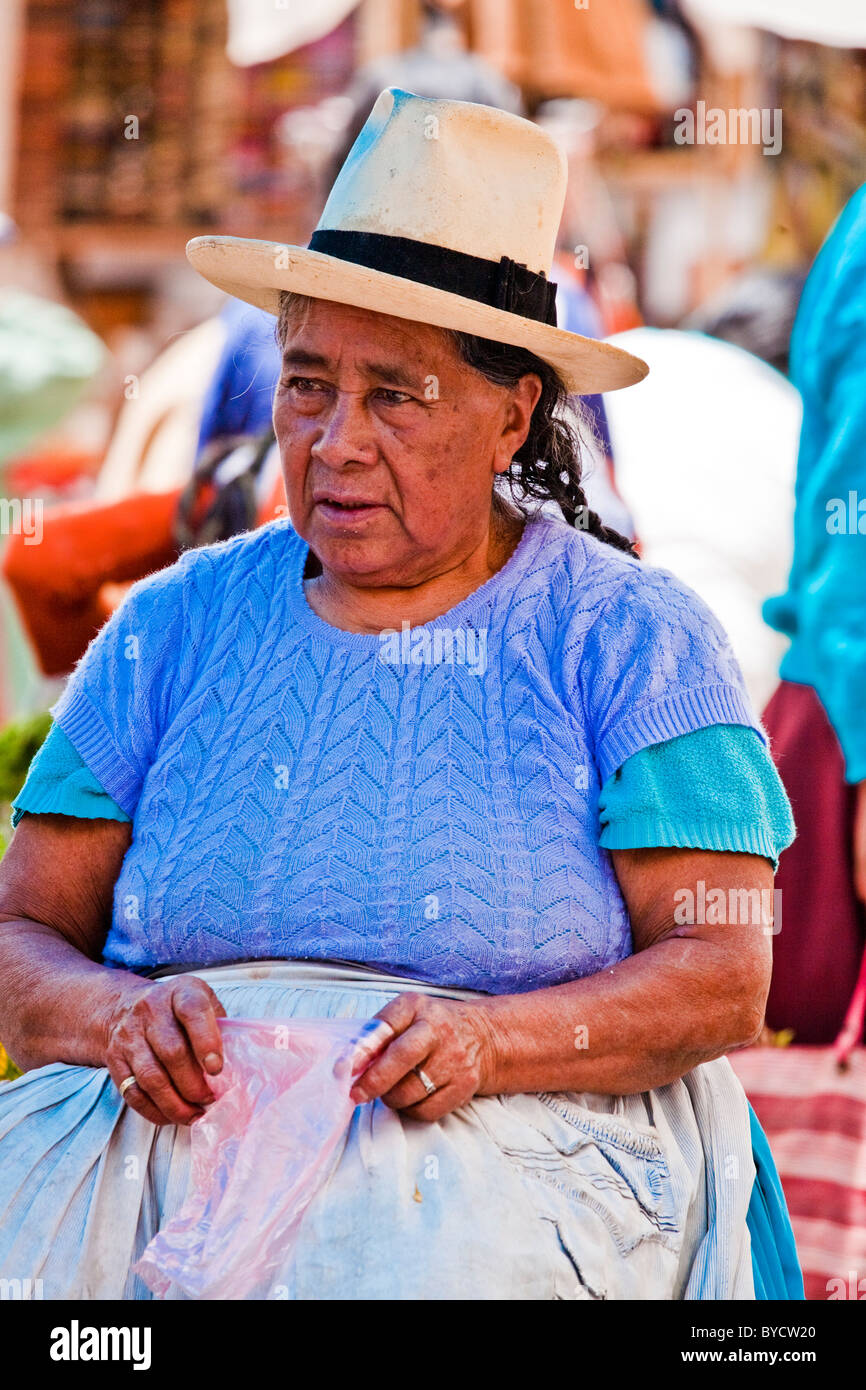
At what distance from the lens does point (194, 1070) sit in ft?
6.23

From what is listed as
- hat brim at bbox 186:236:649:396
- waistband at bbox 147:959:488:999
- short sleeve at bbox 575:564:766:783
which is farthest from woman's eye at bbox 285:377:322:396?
waistband at bbox 147:959:488:999

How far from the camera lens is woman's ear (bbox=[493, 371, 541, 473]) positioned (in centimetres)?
229

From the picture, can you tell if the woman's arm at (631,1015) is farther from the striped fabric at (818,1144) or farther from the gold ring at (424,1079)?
the striped fabric at (818,1144)

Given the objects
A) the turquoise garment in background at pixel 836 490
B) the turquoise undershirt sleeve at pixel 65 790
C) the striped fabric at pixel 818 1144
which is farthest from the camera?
the striped fabric at pixel 818 1144

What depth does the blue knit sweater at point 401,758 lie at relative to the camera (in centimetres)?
204

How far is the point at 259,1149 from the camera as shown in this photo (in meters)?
1.89

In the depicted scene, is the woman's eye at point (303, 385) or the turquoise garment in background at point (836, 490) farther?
the turquoise garment in background at point (836, 490)

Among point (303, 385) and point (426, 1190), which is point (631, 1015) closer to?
point (426, 1190)

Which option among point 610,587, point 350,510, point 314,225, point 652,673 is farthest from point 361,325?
point 314,225

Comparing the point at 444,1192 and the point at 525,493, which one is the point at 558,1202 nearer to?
the point at 444,1192

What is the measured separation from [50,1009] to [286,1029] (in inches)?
13.6

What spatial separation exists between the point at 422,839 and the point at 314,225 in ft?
10.1

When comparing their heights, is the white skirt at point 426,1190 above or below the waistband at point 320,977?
below

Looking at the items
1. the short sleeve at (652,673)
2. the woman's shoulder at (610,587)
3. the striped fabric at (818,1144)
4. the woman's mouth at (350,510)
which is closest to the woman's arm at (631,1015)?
the short sleeve at (652,673)
